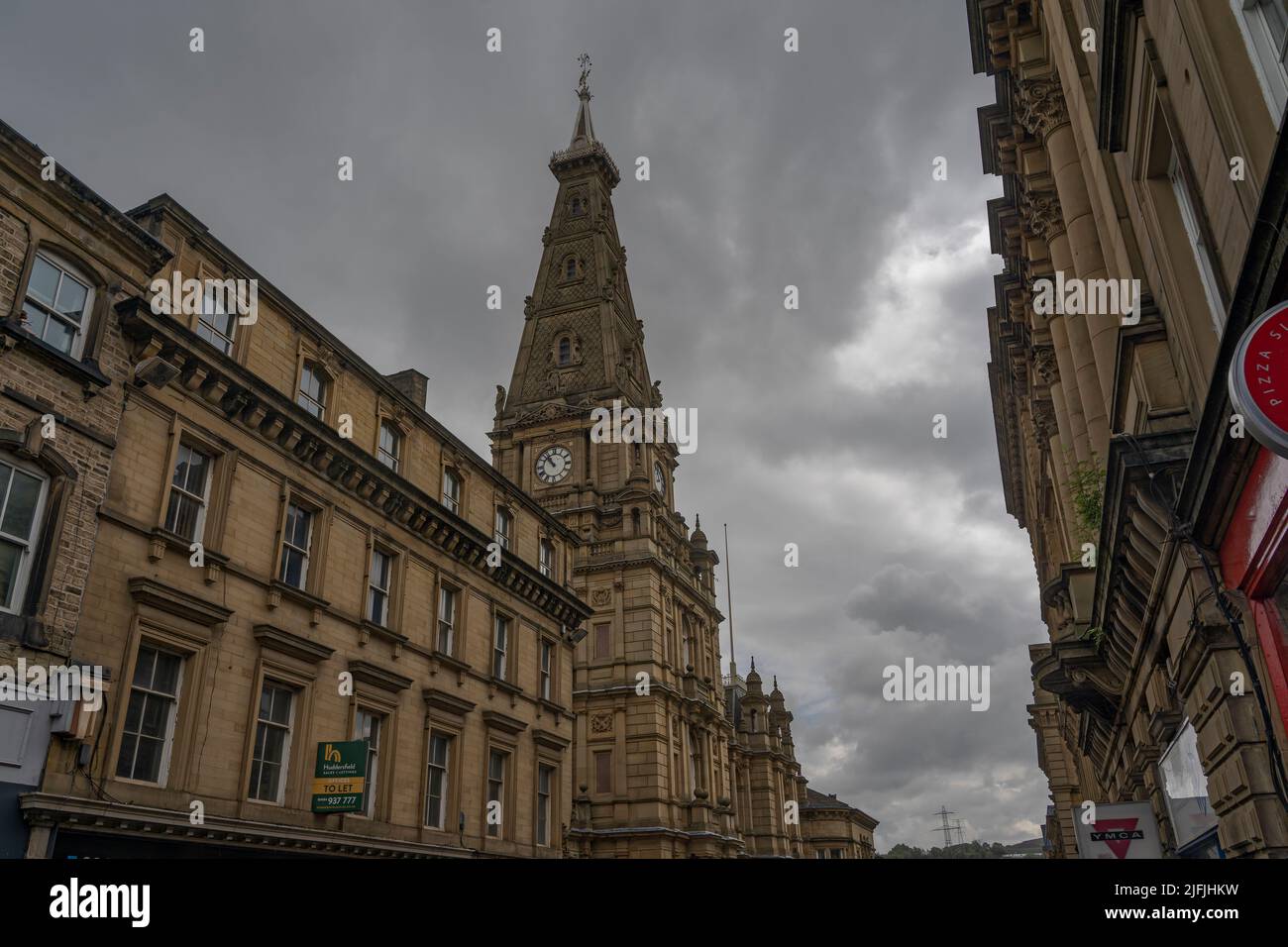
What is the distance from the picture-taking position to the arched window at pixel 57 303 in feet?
51.7

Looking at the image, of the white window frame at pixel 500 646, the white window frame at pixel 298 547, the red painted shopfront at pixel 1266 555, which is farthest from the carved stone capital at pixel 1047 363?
the white window frame at pixel 298 547

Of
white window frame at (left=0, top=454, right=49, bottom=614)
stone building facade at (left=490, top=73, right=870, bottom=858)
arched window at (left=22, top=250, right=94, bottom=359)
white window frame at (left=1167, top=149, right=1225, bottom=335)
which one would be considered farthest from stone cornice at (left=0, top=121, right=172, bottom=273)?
stone building facade at (left=490, top=73, right=870, bottom=858)

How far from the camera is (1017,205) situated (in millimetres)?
25969

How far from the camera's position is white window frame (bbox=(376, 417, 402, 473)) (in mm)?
25641

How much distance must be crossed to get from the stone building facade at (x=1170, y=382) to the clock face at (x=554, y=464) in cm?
4321

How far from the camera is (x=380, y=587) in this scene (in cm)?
2419

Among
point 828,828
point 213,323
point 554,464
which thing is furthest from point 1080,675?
point 828,828

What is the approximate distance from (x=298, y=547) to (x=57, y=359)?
287 inches

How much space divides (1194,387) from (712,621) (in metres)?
55.5

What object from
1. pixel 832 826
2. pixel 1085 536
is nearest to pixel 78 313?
pixel 1085 536

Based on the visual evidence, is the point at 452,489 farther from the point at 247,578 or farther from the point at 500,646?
the point at 247,578

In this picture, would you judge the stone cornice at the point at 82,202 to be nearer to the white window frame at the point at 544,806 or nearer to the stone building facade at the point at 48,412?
the stone building facade at the point at 48,412
